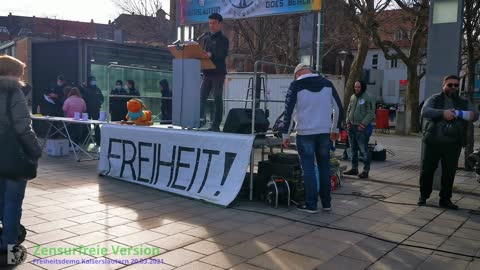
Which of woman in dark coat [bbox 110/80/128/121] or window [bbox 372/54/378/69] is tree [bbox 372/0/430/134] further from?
window [bbox 372/54/378/69]

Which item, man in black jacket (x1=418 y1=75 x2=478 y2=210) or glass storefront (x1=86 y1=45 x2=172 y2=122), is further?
glass storefront (x1=86 y1=45 x2=172 y2=122)

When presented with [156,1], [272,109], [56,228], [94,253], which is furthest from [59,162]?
[156,1]

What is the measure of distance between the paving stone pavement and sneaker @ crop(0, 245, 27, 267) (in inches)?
3.4

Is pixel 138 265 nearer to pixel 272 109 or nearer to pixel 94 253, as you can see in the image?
pixel 94 253

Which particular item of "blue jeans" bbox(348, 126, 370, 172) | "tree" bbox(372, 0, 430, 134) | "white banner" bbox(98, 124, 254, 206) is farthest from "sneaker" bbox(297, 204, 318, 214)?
"tree" bbox(372, 0, 430, 134)

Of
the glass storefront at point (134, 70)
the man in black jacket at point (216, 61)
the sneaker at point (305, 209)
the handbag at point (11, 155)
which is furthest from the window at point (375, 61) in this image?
the handbag at point (11, 155)

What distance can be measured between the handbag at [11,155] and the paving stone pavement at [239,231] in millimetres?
773

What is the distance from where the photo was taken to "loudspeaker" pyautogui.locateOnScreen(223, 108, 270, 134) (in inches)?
275

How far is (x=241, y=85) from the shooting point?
732 inches

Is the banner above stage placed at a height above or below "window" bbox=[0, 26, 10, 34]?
below

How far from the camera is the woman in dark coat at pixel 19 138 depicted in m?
3.87

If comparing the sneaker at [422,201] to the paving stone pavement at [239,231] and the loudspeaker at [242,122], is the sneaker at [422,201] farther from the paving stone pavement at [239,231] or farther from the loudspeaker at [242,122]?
the loudspeaker at [242,122]

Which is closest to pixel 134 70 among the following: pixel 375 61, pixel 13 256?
pixel 13 256

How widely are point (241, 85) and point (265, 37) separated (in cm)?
507
